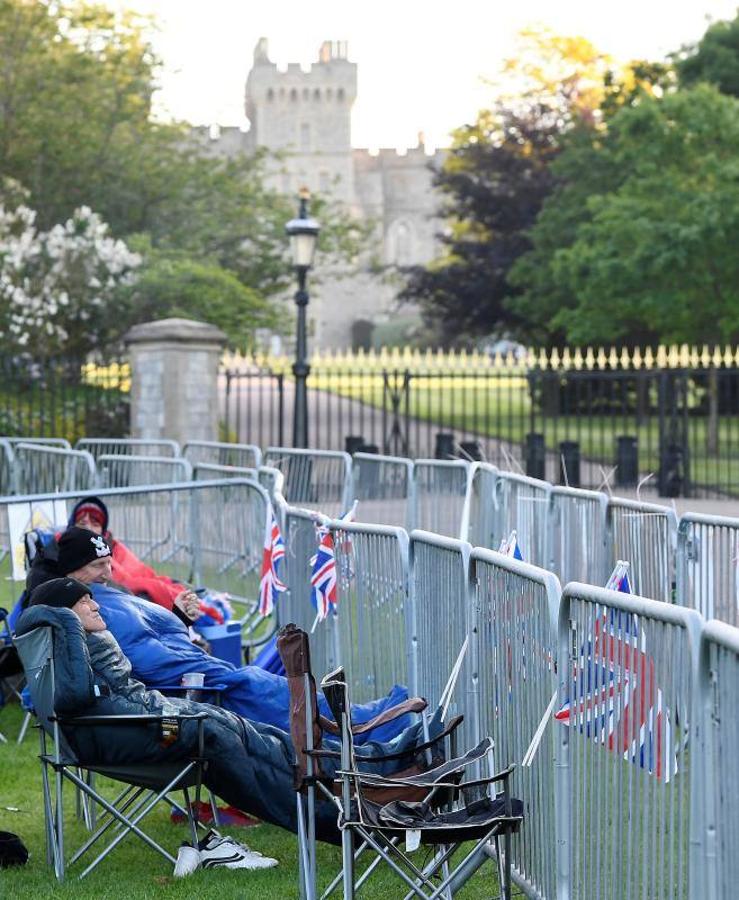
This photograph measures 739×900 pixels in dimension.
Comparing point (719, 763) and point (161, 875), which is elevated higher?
point (719, 763)

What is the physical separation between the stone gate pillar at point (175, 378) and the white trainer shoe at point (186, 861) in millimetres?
15583

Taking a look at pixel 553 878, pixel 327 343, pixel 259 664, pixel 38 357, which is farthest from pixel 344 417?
pixel 327 343

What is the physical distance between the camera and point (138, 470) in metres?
14.5

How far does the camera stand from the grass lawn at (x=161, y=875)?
19.0 ft

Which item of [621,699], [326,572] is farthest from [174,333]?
[621,699]

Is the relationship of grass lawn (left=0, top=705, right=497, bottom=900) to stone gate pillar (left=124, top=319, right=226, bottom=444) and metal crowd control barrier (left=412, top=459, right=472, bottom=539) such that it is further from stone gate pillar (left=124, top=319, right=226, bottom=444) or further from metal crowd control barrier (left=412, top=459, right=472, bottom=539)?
stone gate pillar (left=124, top=319, right=226, bottom=444)

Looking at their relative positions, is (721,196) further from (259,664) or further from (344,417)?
(259,664)

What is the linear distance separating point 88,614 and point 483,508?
6.14m

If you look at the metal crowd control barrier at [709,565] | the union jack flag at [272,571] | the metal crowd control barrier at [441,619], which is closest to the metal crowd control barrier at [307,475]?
the union jack flag at [272,571]

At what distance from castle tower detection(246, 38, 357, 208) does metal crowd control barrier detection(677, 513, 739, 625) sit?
98.7m

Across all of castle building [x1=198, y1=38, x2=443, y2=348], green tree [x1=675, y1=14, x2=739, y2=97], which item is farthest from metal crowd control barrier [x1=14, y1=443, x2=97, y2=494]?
castle building [x1=198, y1=38, x2=443, y2=348]

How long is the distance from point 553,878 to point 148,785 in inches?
63.6

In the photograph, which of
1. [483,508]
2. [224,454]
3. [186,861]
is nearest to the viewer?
[186,861]

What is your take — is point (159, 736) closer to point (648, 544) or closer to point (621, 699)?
point (621, 699)
